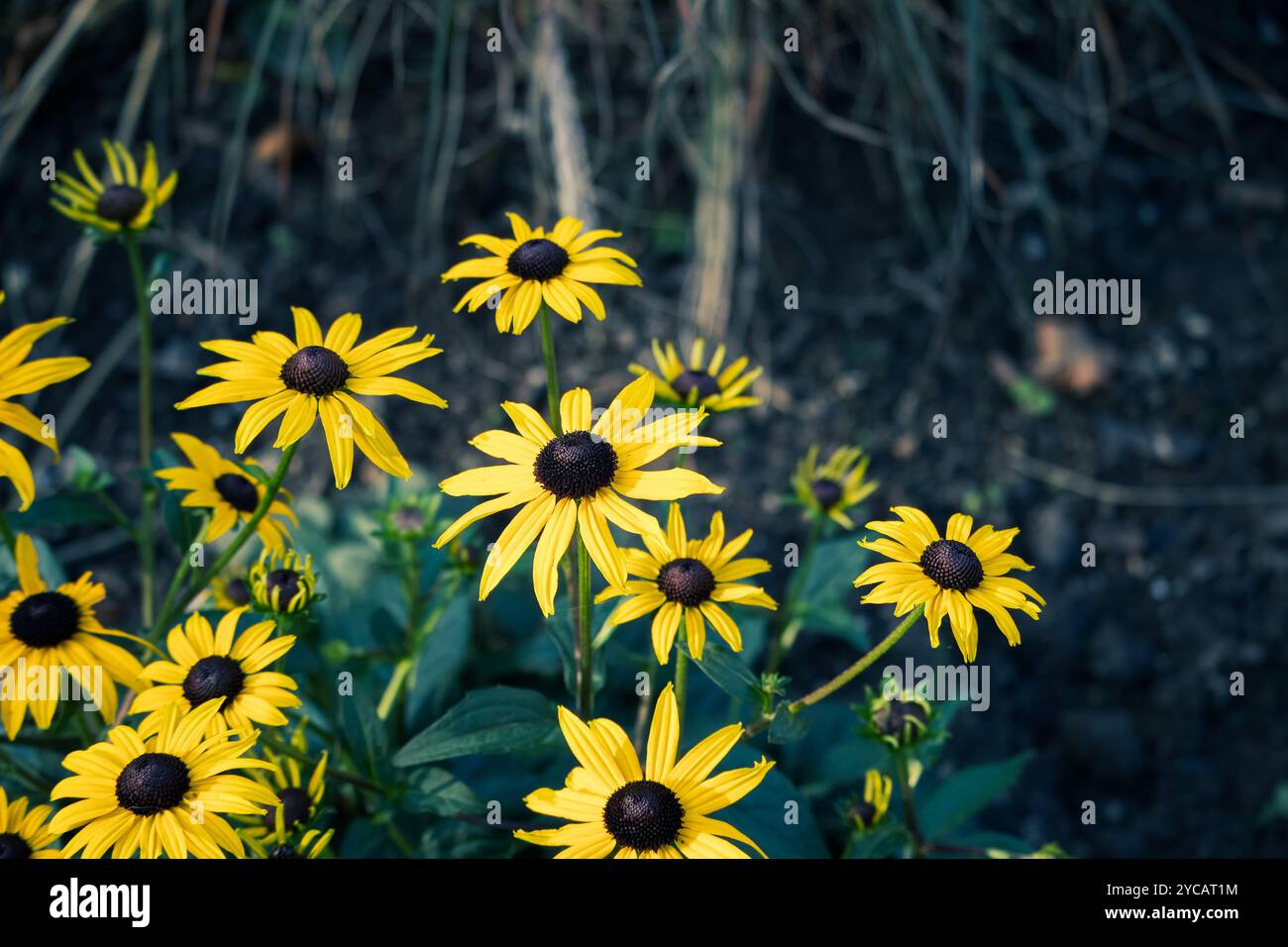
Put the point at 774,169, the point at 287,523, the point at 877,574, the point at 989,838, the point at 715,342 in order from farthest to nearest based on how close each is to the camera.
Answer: the point at 774,169
the point at 715,342
the point at 287,523
the point at 989,838
the point at 877,574

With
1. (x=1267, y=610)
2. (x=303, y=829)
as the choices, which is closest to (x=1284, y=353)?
(x=1267, y=610)

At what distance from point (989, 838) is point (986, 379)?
1.90 metres

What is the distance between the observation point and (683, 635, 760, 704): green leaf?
1.71 m

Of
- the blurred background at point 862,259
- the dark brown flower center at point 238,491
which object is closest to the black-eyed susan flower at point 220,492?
the dark brown flower center at point 238,491

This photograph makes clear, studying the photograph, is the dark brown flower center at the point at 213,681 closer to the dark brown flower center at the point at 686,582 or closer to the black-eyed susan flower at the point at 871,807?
the dark brown flower center at the point at 686,582

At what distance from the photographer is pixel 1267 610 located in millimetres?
3201

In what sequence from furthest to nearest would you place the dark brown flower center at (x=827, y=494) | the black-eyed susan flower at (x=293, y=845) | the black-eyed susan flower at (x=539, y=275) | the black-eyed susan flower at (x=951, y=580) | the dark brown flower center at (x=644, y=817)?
the dark brown flower center at (x=827, y=494), the black-eyed susan flower at (x=539, y=275), the black-eyed susan flower at (x=293, y=845), the black-eyed susan flower at (x=951, y=580), the dark brown flower center at (x=644, y=817)

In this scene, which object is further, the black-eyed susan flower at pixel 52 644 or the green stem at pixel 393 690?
the green stem at pixel 393 690

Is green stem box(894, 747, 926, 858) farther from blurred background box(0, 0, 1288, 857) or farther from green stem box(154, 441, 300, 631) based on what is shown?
green stem box(154, 441, 300, 631)

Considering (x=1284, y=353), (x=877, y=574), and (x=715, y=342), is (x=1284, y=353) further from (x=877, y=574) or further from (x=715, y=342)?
(x=877, y=574)

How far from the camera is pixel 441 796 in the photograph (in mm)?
1847

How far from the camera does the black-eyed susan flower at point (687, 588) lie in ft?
5.49

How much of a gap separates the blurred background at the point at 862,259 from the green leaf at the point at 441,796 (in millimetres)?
1047

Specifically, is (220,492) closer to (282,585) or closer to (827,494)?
(282,585)
